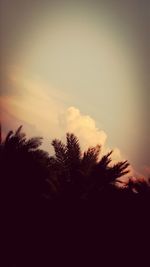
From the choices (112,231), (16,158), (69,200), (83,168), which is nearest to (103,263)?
(112,231)

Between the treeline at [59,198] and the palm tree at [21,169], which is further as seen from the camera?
the palm tree at [21,169]

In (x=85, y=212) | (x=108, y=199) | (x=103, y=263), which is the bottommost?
(x=103, y=263)

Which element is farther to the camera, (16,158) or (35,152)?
(35,152)

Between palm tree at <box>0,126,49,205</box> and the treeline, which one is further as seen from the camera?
palm tree at <box>0,126,49,205</box>

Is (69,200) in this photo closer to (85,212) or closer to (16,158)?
(85,212)

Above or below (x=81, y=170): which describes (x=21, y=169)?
below

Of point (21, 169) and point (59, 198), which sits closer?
point (59, 198)

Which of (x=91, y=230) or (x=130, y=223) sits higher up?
(x=130, y=223)

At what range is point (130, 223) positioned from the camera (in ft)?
22.1

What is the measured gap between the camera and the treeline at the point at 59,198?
614cm

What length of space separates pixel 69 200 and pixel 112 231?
813mm

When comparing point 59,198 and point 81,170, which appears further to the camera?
point 81,170

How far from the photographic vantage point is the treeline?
6.14 m

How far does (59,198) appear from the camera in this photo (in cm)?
623
